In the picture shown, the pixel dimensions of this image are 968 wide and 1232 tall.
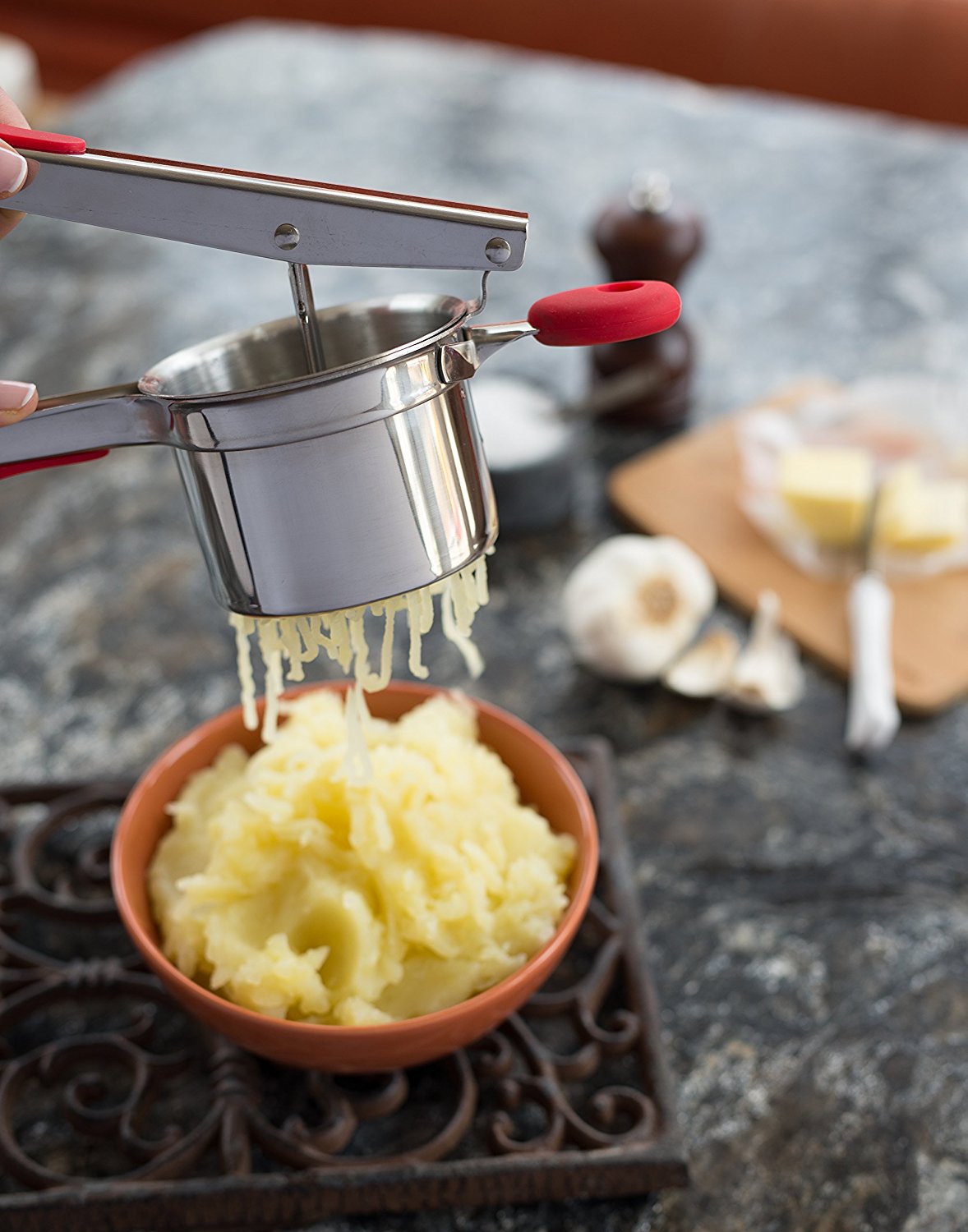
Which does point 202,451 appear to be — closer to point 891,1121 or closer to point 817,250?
point 891,1121

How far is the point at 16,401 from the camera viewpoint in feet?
2.32

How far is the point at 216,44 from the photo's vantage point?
116 inches

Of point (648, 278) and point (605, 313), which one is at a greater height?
point (605, 313)

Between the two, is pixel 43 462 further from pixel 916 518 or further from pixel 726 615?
pixel 916 518

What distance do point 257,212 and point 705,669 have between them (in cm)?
86

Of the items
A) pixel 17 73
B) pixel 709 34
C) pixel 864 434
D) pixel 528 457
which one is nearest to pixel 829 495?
pixel 864 434

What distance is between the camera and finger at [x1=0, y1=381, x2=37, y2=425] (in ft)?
2.31

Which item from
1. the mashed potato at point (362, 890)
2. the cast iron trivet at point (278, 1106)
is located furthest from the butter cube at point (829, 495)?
the mashed potato at point (362, 890)

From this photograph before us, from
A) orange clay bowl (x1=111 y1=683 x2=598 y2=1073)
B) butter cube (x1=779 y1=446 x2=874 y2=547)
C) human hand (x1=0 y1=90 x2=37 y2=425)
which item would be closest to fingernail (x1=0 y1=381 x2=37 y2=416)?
human hand (x1=0 y1=90 x2=37 y2=425)

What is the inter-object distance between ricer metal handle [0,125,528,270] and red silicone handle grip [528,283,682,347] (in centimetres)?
4

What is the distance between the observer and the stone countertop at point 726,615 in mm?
969

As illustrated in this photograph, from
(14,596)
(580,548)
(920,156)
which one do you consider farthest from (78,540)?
(920,156)

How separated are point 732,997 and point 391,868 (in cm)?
36

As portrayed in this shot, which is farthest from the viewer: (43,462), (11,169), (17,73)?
(17,73)
